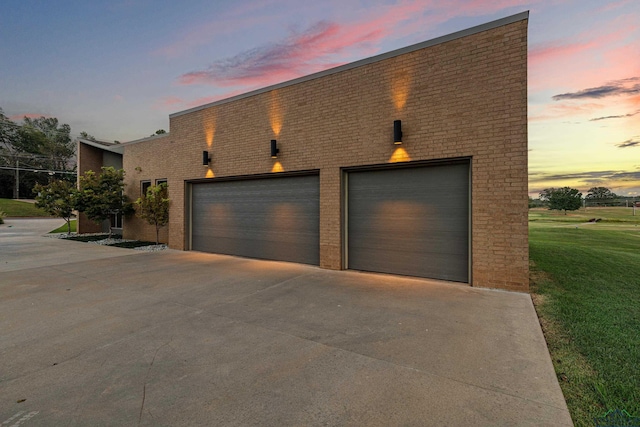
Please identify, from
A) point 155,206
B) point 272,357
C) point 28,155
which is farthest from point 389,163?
point 28,155

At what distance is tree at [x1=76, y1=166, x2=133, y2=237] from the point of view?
1250cm

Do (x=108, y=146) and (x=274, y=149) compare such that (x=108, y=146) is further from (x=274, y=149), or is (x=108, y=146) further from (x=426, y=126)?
(x=426, y=126)

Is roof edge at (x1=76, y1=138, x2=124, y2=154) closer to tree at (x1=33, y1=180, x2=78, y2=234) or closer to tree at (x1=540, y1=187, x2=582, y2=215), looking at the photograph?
tree at (x1=33, y1=180, x2=78, y2=234)

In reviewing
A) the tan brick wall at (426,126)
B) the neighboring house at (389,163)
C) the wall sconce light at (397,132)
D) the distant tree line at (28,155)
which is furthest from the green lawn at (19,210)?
the wall sconce light at (397,132)

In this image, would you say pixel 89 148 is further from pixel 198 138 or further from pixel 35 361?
pixel 35 361

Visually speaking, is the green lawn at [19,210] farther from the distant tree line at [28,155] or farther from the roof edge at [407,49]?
the roof edge at [407,49]

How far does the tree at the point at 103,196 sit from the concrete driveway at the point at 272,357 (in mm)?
8438

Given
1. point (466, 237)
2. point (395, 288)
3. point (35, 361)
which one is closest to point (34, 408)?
point (35, 361)

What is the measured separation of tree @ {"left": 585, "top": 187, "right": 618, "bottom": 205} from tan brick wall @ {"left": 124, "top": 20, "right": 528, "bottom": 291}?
3138 cm

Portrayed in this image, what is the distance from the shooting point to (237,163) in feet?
28.6

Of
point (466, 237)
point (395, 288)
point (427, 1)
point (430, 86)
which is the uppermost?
point (427, 1)

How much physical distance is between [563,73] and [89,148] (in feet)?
73.6

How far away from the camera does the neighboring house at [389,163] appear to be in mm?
5109

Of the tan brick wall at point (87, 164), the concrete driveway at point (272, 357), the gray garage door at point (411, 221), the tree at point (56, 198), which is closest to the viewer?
the concrete driveway at point (272, 357)
